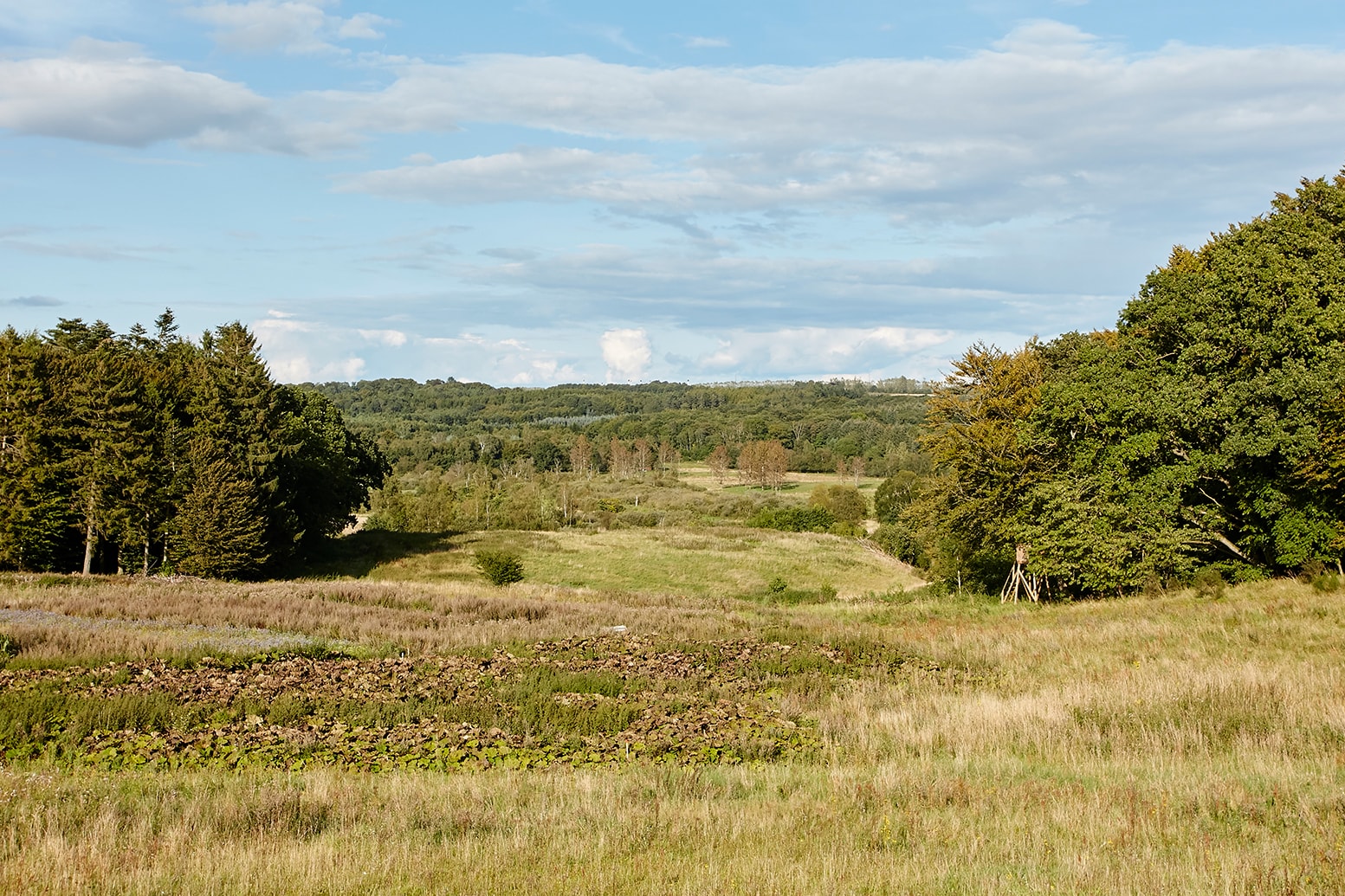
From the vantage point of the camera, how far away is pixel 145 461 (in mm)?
41625

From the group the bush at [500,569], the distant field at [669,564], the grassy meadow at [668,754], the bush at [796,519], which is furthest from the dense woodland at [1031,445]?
the bush at [796,519]

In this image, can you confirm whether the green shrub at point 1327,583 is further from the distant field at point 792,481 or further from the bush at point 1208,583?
the distant field at point 792,481

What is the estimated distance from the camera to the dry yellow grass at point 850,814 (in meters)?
6.25

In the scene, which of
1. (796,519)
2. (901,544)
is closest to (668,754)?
(901,544)

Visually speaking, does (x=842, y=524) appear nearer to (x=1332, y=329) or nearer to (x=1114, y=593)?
(x=1114, y=593)

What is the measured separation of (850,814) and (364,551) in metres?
53.5

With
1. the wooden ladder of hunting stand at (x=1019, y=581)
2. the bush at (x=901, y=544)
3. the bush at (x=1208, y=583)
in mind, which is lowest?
the bush at (x=901, y=544)

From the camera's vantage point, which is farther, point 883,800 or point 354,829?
point 883,800

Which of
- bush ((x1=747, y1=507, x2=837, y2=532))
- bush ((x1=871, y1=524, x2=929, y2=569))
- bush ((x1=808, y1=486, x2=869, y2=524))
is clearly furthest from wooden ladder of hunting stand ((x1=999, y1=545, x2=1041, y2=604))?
bush ((x1=808, y1=486, x2=869, y2=524))

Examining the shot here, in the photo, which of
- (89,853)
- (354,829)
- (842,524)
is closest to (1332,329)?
(354,829)

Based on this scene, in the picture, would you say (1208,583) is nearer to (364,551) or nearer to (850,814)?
(850,814)

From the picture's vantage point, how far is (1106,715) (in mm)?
12805

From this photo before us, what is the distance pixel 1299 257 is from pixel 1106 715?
23.3 metres

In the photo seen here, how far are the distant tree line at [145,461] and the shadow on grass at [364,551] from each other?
2377 mm
